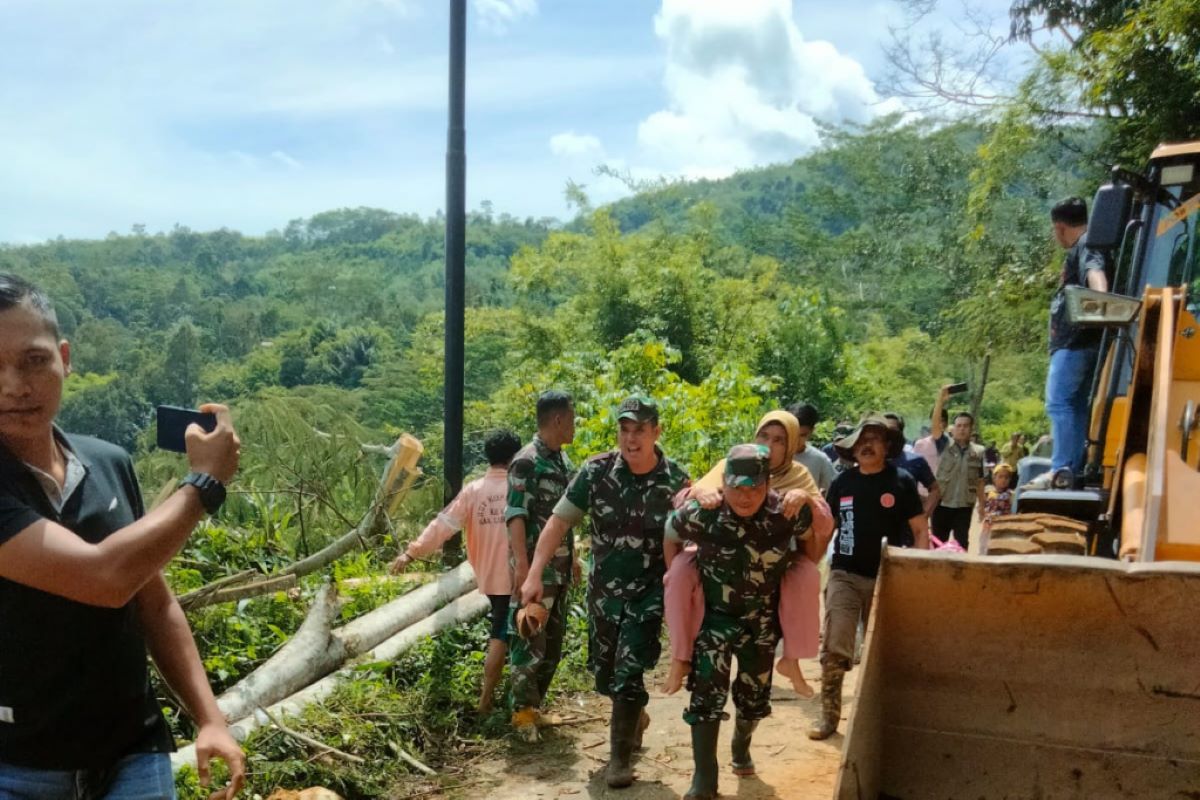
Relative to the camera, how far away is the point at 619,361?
11906 millimetres

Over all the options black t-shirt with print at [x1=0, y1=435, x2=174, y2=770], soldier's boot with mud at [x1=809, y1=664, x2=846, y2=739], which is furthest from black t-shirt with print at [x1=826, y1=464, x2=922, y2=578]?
black t-shirt with print at [x1=0, y1=435, x2=174, y2=770]

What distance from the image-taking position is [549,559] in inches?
218

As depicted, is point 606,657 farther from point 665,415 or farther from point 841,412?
point 841,412

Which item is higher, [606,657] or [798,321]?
[798,321]

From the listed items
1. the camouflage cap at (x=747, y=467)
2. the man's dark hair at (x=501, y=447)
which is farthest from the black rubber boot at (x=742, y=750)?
the man's dark hair at (x=501, y=447)

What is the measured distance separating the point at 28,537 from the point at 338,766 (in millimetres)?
3485

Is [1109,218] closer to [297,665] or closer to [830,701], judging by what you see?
[830,701]

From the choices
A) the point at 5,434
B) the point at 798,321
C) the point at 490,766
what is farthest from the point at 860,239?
the point at 5,434

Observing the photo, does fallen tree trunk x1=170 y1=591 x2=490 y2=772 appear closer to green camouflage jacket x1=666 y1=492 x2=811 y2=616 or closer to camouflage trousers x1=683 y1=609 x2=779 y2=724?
camouflage trousers x1=683 y1=609 x2=779 y2=724

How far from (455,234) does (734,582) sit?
3807 millimetres

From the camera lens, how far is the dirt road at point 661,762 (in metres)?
5.36

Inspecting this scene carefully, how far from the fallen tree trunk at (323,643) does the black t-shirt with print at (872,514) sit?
275 centimetres

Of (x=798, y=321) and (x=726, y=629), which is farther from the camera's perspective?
(x=798, y=321)

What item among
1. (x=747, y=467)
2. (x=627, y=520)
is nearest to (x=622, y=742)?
(x=627, y=520)
